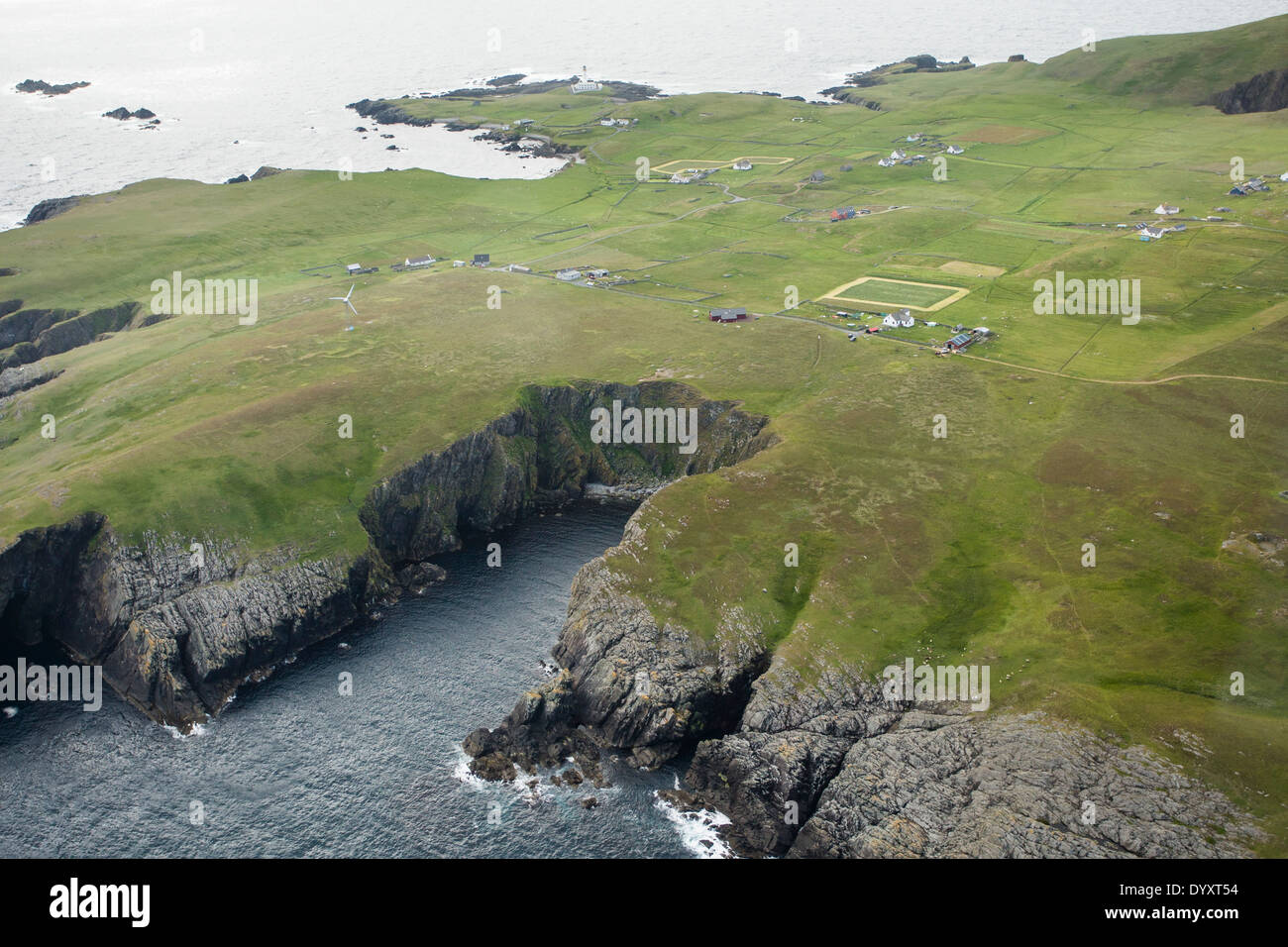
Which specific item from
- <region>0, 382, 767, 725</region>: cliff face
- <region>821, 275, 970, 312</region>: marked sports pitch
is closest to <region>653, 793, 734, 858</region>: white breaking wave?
<region>0, 382, 767, 725</region>: cliff face

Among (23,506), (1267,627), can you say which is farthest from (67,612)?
(1267,627)

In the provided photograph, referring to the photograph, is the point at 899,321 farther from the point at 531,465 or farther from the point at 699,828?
the point at 699,828

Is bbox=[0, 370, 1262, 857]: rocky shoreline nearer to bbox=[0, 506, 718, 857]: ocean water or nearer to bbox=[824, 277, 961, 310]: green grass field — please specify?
bbox=[0, 506, 718, 857]: ocean water

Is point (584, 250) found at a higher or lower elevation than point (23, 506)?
higher

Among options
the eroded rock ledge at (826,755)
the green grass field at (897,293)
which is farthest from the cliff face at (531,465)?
the green grass field at (897,293)

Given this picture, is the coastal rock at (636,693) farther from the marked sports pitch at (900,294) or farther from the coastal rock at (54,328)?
the coastal rock at (54,328)

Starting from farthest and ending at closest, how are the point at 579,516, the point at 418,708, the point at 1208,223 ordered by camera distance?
the point at 1208,223 < the point at 579,516 < the point at 418,708

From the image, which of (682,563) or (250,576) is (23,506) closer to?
(250,576)
